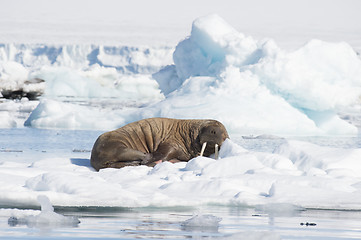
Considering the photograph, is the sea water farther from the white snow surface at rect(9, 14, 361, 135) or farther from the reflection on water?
the white snow surface at rect(9, 14, 361, 135)

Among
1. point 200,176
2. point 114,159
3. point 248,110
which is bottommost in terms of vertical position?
point 248,110

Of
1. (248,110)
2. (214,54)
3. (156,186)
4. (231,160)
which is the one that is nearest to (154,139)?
(231,160)

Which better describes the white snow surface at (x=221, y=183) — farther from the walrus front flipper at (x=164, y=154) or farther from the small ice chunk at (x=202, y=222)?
the small ice chunk at (x=202, y=222)

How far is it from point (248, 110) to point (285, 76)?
1.18 metres

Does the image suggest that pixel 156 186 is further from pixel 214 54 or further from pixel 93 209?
pixel 214 54

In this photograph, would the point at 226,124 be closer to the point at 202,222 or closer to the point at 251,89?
the point at 251,89

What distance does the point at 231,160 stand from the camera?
6570 millimetres

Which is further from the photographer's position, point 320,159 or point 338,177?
point 320,159

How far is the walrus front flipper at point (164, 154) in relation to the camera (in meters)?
8.08

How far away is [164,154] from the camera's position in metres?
8.20

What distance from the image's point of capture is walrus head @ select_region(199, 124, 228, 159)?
8539mm

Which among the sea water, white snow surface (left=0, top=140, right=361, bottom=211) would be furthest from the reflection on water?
white snow surface (left=0, top=140, right=361, bottom=211)

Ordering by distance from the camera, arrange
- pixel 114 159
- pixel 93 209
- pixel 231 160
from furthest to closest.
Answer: pixel 114 159 → pixel 231 160 → pixel 93 209

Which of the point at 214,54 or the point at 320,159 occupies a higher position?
the point at 320,159
